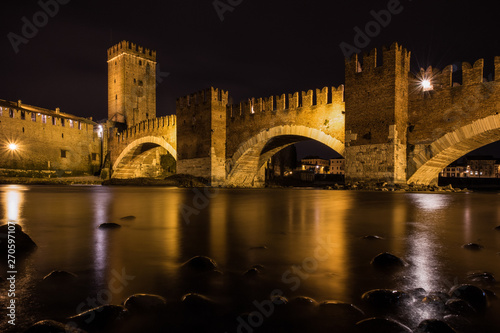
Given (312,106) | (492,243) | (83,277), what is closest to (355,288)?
(83,277)

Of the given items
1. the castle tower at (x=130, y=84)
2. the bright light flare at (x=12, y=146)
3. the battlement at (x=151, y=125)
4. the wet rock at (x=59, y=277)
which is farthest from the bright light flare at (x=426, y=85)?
the castle tower at (x=130, y=84)

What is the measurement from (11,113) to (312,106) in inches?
1149

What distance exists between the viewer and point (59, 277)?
5.49 ft

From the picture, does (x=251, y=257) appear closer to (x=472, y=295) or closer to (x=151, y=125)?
(x=472, y=295)

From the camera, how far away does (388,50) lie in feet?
38.5

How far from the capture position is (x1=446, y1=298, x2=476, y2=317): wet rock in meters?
1.29

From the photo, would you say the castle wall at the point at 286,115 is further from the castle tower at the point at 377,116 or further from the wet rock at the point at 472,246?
the wet rock at the point at 472,246

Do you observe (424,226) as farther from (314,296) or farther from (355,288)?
(314,296)

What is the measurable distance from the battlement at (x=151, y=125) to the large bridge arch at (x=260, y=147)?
7.00 meters

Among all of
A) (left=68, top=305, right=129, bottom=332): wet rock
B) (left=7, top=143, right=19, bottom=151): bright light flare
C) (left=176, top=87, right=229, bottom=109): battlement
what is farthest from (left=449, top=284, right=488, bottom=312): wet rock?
(left=7, top=143, right=19, bottom=151): bright light flare

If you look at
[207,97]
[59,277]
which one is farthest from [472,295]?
[207,97]

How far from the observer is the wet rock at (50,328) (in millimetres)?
1083

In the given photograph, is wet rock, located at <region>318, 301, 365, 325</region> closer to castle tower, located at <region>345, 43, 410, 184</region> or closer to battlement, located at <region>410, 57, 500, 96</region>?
castle tower, located at <region>345, 43, 410, 184</region>

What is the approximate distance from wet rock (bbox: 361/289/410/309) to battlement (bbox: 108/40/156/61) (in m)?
43.1
